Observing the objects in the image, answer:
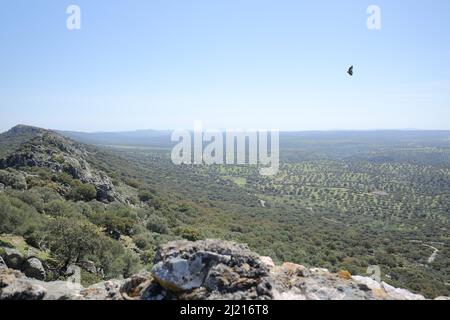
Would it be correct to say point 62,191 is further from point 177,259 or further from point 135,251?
point 177,259

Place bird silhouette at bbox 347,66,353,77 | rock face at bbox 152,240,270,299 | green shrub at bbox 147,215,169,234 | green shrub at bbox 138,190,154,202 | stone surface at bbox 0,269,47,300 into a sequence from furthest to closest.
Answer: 1. green shrub at bbox 138,190,154,202
2. green shrub at bbox 147,215,169,234
3. bird silhouette at bbox 347,66,353,77
4. stone surface at bbox 0,269,47,300
5. rock face at bbox 152,240,270,299

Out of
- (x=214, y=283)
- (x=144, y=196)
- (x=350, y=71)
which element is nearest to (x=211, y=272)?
(x=214, y=283)

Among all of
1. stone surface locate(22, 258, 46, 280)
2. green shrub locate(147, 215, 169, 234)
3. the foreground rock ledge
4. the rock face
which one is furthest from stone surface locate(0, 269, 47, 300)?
green shrub locate(147, 215, 169, 234)

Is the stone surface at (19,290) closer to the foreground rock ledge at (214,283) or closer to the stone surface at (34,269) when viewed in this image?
the foreground rock ledge at (214,283)

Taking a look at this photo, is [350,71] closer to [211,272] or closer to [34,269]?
[211,272]

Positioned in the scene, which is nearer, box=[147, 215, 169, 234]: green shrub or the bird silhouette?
the bird silhouette

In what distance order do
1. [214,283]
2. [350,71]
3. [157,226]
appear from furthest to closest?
[157,226] → [350,71] → [214,283]

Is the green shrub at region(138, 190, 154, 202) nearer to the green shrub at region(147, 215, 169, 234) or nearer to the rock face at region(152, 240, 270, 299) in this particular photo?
the green shrub at region(147, 215, 169, 234)

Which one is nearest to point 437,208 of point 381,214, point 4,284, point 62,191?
point 381,214
